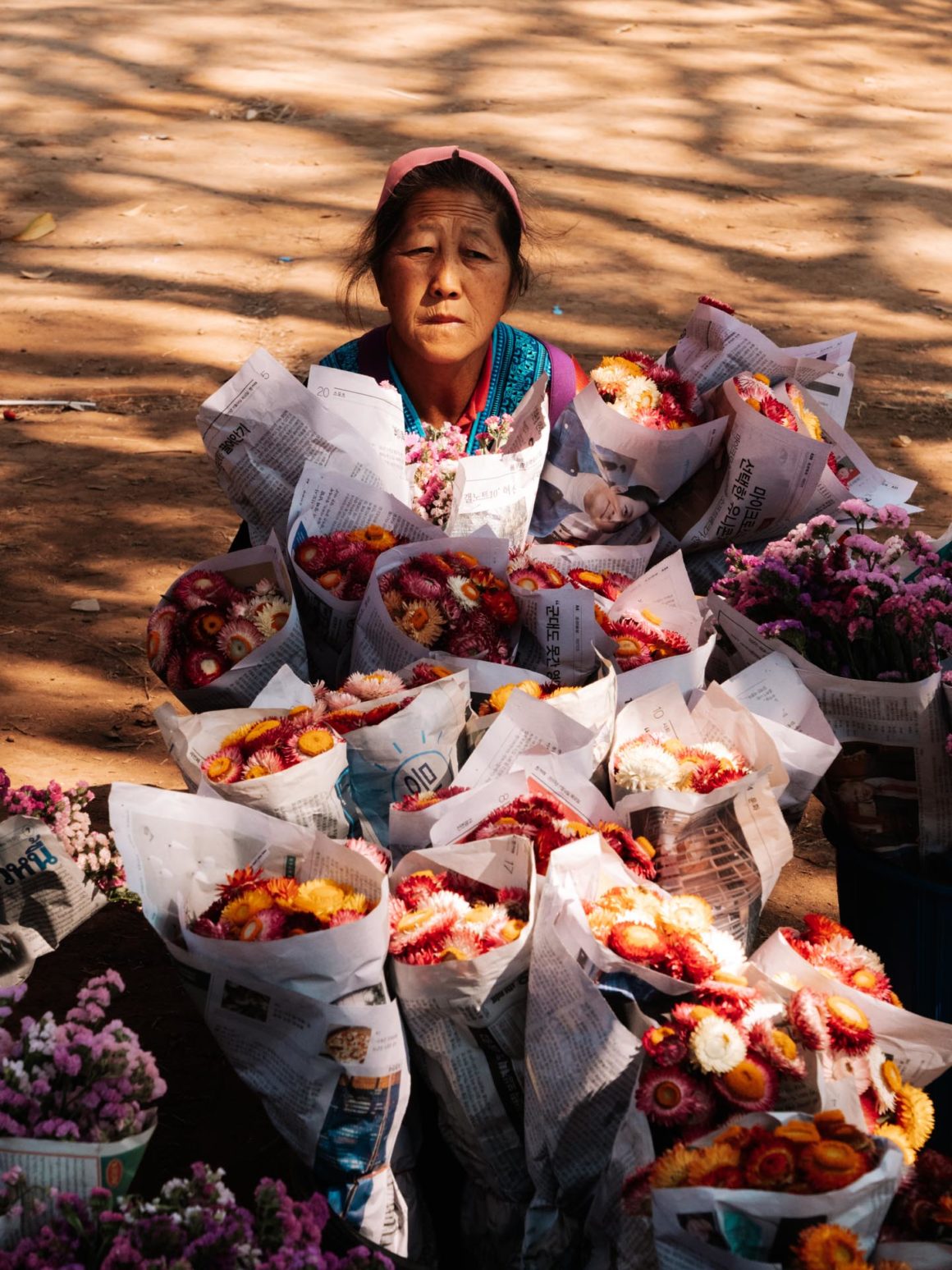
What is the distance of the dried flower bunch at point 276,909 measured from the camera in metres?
1.79

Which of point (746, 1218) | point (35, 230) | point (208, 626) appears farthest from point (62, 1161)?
point (35, 230)

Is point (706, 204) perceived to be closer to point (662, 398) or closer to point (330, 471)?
point (662, 398)

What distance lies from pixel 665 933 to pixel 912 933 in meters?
0.51

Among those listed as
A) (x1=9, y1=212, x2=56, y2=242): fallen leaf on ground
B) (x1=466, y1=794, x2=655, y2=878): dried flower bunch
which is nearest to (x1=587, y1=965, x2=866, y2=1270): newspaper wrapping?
(x1=466, y1=794, x2=655, y2=878): dried flower bunch

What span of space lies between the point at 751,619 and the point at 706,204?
5.95m

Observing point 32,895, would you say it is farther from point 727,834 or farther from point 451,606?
point 727,834

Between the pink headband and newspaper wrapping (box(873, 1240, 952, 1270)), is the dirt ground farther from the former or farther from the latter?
newspaper wrapping (box(873, 1240, 952, 1270))

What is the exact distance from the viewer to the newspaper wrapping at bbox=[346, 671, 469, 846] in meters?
2.07

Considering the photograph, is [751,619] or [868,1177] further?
[751,619]

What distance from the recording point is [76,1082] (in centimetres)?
151

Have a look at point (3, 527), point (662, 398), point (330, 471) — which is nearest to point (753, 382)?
point (662, 398)

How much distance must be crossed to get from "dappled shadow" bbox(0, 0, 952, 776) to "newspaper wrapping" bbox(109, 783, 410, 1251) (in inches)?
74.0

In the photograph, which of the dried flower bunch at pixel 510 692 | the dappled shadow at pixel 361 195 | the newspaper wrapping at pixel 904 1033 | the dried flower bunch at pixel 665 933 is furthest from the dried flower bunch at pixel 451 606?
the dappled shadow at pixel 361 195

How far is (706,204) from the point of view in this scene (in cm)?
778
